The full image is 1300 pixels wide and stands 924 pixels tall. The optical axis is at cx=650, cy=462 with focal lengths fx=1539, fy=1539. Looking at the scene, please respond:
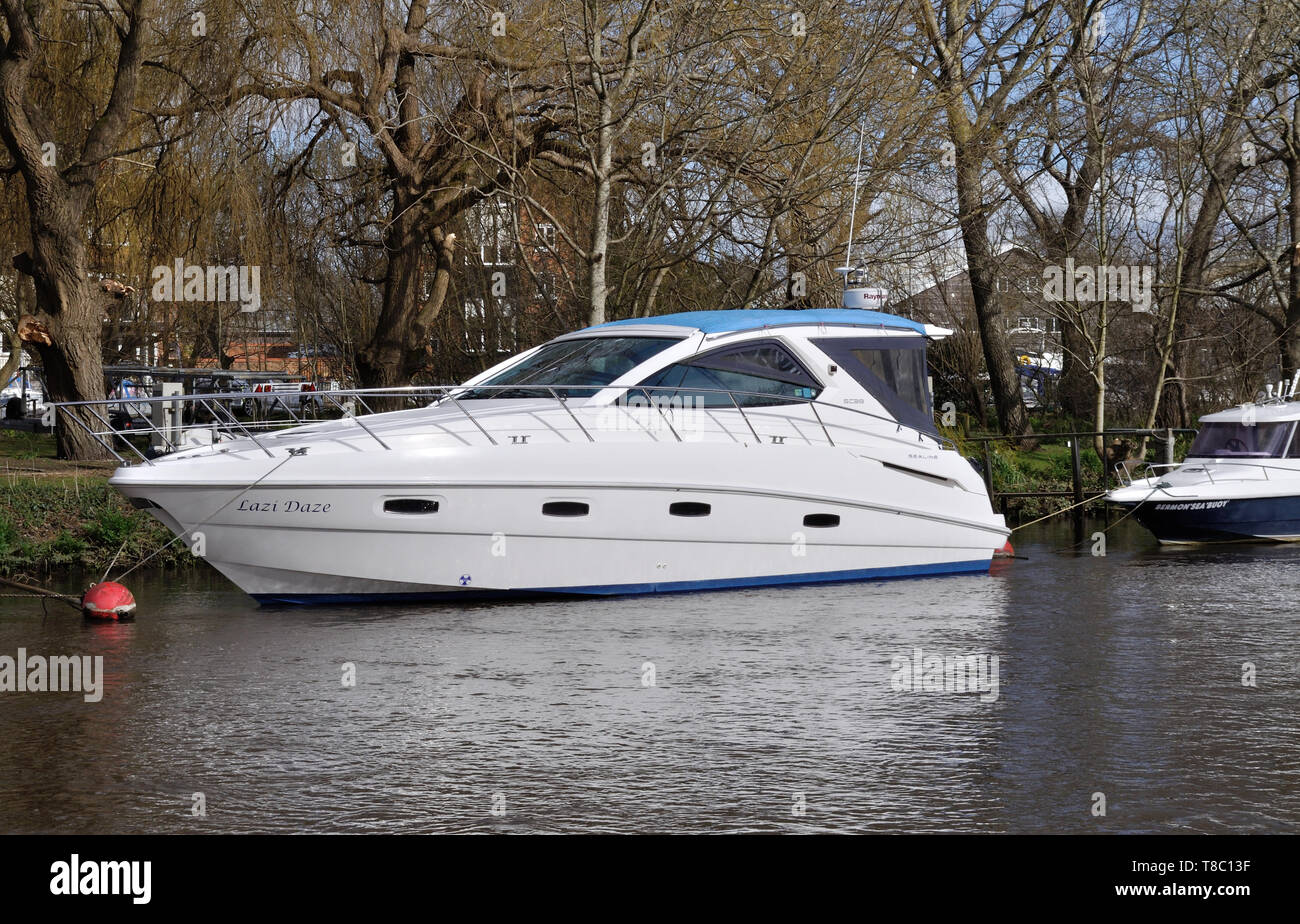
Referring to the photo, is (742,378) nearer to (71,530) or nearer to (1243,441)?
(71,530)

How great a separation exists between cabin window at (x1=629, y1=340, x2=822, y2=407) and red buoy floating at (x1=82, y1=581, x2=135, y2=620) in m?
5.05

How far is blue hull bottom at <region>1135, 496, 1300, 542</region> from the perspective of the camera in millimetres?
20797

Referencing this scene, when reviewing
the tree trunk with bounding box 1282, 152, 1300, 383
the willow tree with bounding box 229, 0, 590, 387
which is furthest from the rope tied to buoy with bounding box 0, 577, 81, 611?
the tree trunk with bounding box 1282, 152, 1300, 383

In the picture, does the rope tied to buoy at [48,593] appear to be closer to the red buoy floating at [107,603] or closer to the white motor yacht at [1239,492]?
the red buoy floating at [107,603]

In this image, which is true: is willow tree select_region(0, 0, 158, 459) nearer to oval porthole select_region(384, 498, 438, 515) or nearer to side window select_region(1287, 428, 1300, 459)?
oval porthole select_region(384, 498, 438, 515)

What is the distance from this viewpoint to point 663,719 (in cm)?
934

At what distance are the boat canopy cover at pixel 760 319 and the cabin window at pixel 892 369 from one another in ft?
0.76

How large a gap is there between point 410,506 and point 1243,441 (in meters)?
13.3

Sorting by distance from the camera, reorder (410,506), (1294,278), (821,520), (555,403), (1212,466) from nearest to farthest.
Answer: (410,506), (555,403), (821,520), (1212,466), (1294,278)

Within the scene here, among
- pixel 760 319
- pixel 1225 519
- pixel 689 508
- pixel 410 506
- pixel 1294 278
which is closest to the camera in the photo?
pixel 410 506

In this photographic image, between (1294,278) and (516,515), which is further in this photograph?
(1294,278)

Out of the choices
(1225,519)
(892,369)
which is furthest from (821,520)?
(1225,519)

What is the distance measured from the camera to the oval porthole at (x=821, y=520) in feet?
51.3

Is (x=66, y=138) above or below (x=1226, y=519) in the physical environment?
above
